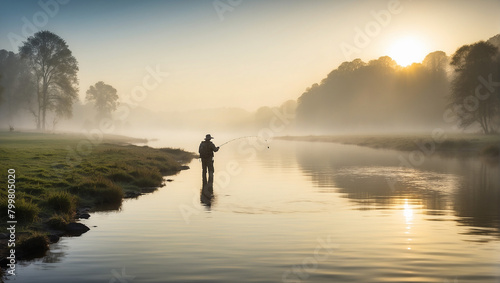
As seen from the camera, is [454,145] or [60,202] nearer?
[60,202]

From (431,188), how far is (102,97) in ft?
399

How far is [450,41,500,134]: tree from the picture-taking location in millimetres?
74938

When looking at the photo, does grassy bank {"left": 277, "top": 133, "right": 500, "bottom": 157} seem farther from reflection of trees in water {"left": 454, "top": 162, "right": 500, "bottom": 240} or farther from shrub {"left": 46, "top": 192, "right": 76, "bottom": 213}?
shrub {"left": 46, "top": 192, "right": 76, "bottom": 213}

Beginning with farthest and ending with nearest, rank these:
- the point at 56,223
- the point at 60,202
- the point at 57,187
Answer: the point at 57,187, the point at 60,202, the point at 56,223

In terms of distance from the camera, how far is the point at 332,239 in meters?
16.7

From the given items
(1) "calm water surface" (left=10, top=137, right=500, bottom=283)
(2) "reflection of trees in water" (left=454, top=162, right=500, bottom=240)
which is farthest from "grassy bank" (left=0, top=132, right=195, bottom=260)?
(2) "reflection of trees in water" (left=454, top=162, right=500, bottom=240)

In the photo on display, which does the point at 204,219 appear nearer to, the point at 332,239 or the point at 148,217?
the point at 148,217

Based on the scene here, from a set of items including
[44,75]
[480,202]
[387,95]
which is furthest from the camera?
[387,95]

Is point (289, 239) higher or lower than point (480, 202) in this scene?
lower

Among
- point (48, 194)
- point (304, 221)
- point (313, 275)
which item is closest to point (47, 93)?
point (48, 194)

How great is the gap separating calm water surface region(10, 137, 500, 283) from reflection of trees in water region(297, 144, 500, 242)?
0.11 meters

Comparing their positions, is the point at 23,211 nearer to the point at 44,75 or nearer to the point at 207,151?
the point at 207,151

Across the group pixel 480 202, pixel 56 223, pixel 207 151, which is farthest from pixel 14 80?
pixel 480 202

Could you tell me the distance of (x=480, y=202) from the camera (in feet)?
83.8
